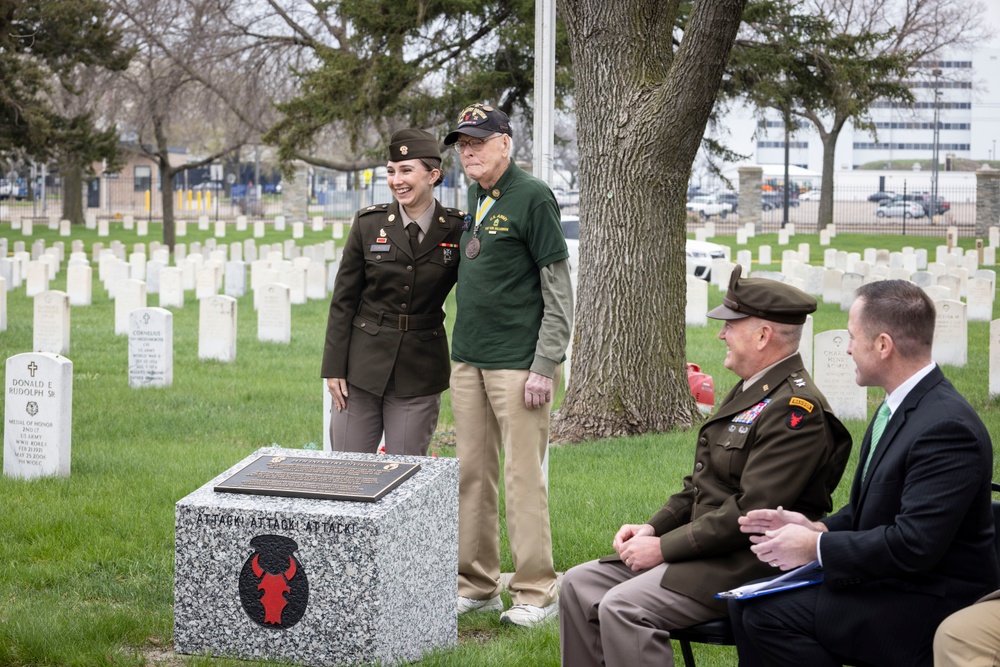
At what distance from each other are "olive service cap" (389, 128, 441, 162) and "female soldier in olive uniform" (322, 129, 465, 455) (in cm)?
5

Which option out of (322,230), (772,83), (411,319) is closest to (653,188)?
(411,319)

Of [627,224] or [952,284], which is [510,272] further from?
[952,284]

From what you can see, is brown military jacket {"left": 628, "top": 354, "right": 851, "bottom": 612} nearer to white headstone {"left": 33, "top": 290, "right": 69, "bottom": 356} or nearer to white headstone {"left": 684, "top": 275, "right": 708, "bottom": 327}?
white headstone {"left": 33, "top": 290, "right": 69, "bottom": 356}

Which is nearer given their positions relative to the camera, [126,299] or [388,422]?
[388,422]

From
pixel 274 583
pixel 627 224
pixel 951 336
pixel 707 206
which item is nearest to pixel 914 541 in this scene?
pixel 274 583

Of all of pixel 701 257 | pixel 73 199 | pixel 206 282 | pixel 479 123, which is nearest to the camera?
pixel 479 123

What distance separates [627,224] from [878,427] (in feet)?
17.4

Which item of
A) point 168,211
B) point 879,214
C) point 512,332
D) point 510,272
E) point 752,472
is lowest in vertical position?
point 752,472

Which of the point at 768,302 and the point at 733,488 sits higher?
the point at 768,302

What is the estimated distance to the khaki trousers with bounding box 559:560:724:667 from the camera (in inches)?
142

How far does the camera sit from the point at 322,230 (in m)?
44.0

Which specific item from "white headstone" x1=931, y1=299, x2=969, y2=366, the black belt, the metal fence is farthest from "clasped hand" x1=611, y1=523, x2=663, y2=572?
the metal fence

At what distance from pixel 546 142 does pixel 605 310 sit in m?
2.63

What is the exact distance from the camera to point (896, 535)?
3.21 meters
